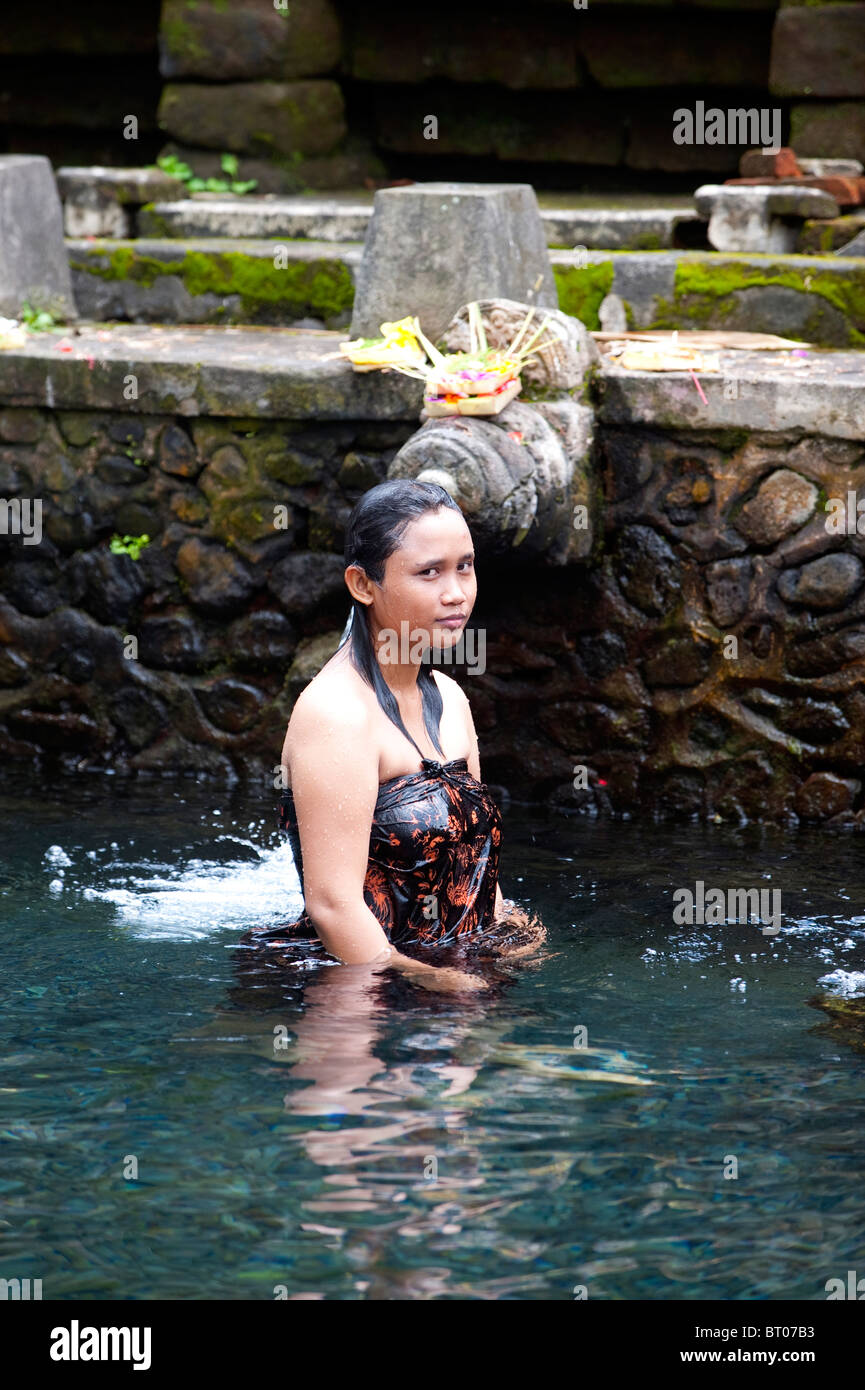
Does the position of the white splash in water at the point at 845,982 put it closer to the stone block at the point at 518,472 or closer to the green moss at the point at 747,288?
the stone block at the point at 518,472

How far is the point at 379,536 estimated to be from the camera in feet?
13.3

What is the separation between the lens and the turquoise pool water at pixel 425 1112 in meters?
3.12

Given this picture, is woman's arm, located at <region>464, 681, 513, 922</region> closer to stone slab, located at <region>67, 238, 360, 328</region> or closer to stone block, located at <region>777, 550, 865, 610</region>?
stone block, located at <region>777, 550, 865, 610</region>

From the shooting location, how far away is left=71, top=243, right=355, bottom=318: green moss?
7883 millimetres

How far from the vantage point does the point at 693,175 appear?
33.3ft

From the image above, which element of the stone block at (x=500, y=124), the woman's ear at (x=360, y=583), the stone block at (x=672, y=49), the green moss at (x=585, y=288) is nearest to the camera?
the woman's ear at (x=360, y=583)

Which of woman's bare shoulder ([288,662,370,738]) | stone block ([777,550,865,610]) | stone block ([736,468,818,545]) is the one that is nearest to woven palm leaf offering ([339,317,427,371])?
stone block ([736,468,818,545])

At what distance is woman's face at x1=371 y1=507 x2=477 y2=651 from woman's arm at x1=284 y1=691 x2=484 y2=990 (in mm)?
265

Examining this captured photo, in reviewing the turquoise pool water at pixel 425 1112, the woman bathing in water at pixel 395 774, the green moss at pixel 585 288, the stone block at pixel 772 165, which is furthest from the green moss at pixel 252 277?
the woman bathing in water at pixel 395 774

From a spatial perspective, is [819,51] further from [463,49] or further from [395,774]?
[395,774]

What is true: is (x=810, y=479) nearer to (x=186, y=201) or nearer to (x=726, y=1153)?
(x=726, y=1153)

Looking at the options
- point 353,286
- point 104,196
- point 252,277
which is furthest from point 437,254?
point 104,196

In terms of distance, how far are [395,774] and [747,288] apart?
4073 millimetres

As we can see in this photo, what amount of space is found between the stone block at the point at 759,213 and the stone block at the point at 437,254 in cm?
181
